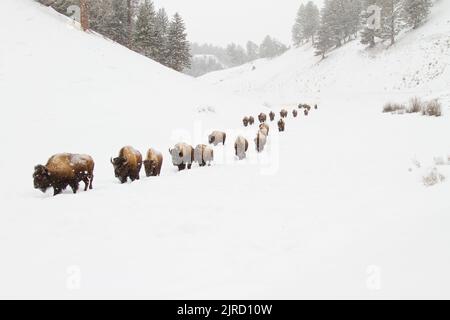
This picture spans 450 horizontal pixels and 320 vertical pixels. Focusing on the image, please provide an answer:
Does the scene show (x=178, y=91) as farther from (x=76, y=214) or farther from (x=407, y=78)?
(x=407, y=78)

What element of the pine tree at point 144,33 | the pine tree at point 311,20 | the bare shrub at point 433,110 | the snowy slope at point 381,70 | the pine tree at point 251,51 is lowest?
the bare shrub at point 433,110

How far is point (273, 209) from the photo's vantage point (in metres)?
5.21

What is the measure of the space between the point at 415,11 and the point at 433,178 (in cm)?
4476

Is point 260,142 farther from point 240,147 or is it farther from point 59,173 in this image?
point 59,173

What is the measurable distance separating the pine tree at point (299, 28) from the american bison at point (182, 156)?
7403 cm

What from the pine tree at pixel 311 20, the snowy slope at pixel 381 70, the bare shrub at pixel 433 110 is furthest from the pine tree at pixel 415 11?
the bare shrub at pixel 433 110

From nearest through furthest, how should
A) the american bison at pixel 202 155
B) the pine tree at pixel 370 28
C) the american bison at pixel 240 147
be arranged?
the american bison at pixel 202 155 < the american bison at pixel 240 147 < the pine tree at pixel 370 28

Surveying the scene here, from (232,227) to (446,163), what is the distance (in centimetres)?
409

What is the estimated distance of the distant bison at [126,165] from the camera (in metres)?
7.83

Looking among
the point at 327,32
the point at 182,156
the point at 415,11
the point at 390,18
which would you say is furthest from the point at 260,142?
the point at 327,32

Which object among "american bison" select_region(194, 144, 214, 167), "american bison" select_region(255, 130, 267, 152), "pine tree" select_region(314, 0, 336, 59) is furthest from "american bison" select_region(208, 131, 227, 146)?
"pine tree" select_region(314, 0, 336, 59)

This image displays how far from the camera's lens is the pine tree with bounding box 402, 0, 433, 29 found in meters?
40.6

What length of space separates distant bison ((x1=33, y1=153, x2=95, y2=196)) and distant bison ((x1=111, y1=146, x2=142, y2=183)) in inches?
33.7

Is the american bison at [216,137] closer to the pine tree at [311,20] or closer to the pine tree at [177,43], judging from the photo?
the pine tree at [177,43]
